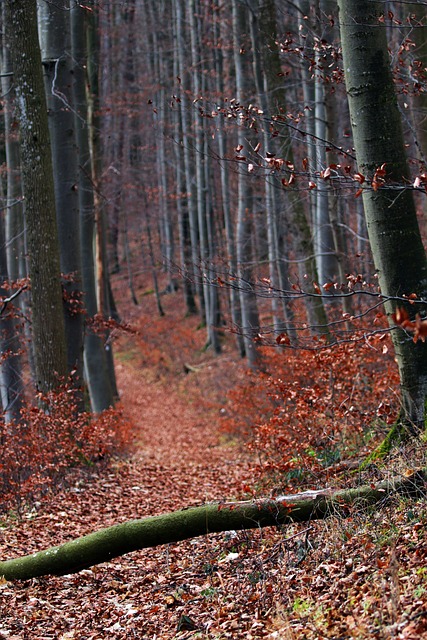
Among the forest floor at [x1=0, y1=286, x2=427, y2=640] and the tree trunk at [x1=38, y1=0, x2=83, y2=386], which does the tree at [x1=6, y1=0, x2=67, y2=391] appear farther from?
the forest floor at [x1=0, y1=286, x2=427, y2=640]

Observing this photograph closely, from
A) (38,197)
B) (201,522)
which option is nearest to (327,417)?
(201,522)

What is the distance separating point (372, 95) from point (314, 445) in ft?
12.1

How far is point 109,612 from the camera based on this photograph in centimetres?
548

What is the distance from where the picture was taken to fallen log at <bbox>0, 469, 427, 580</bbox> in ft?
17.9

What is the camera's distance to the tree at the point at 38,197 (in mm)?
9102

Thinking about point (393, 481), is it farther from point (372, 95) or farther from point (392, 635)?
point (372, 95)

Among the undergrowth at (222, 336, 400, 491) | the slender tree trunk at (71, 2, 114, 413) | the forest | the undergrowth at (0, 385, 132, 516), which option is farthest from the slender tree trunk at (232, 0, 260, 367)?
the undergrowth at (222, 336, 400, 491)

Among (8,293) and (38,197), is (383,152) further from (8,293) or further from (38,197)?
(8,293)

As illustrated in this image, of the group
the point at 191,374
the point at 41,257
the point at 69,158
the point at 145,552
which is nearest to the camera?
the point at 145,552

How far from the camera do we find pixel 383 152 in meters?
5.90

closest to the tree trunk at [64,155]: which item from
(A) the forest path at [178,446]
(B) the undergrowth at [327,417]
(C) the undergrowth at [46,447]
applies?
(C) the undergrowth at [46,447]

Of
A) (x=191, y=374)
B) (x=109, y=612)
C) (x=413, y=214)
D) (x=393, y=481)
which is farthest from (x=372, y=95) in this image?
(x=191, y=374)

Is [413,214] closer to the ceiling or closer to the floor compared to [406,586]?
closer to the ceiling

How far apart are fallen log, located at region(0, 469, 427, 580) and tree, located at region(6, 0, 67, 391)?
3.97m
